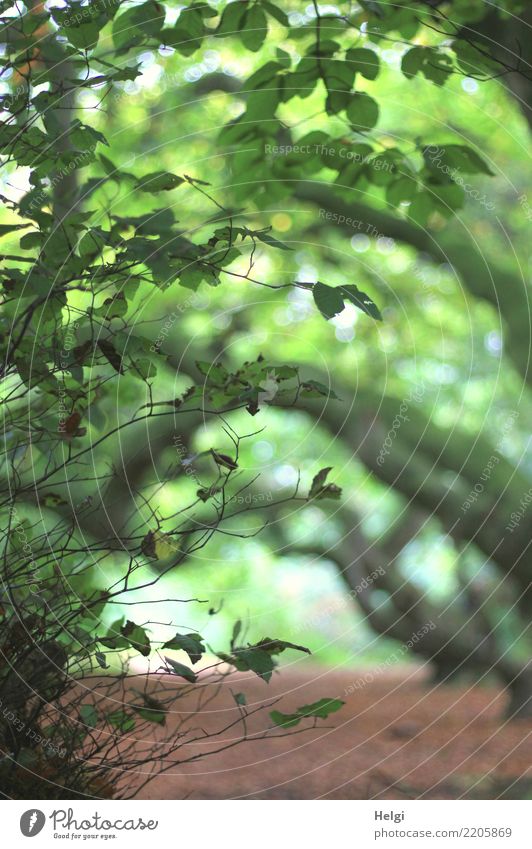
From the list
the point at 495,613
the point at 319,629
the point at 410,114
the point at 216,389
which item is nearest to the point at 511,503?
the point at 495,613

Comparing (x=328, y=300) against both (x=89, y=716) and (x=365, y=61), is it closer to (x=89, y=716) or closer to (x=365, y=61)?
(x=89, y=716)

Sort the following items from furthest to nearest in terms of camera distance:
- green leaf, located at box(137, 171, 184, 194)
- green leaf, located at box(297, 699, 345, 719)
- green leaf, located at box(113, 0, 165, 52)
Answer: green leaf, located at box(113, 0, 165, 52)
green leaf, located at box(137, 171, 184, 194)
green leaf, located at box(297, 699, 345, 719)

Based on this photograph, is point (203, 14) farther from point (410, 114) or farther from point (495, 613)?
point (410, 114)

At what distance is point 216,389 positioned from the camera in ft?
5.82

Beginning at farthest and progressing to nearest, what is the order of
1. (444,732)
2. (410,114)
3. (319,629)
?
(319,629) < (410,114) < (444,732)

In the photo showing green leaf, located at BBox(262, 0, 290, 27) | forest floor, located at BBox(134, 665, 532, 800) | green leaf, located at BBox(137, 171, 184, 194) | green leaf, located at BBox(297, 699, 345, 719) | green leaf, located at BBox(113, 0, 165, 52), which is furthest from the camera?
forest floor, located at BBox(134, 665, 532, 800)

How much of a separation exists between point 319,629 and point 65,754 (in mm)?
13028

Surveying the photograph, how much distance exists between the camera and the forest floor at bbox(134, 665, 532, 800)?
3.80m
